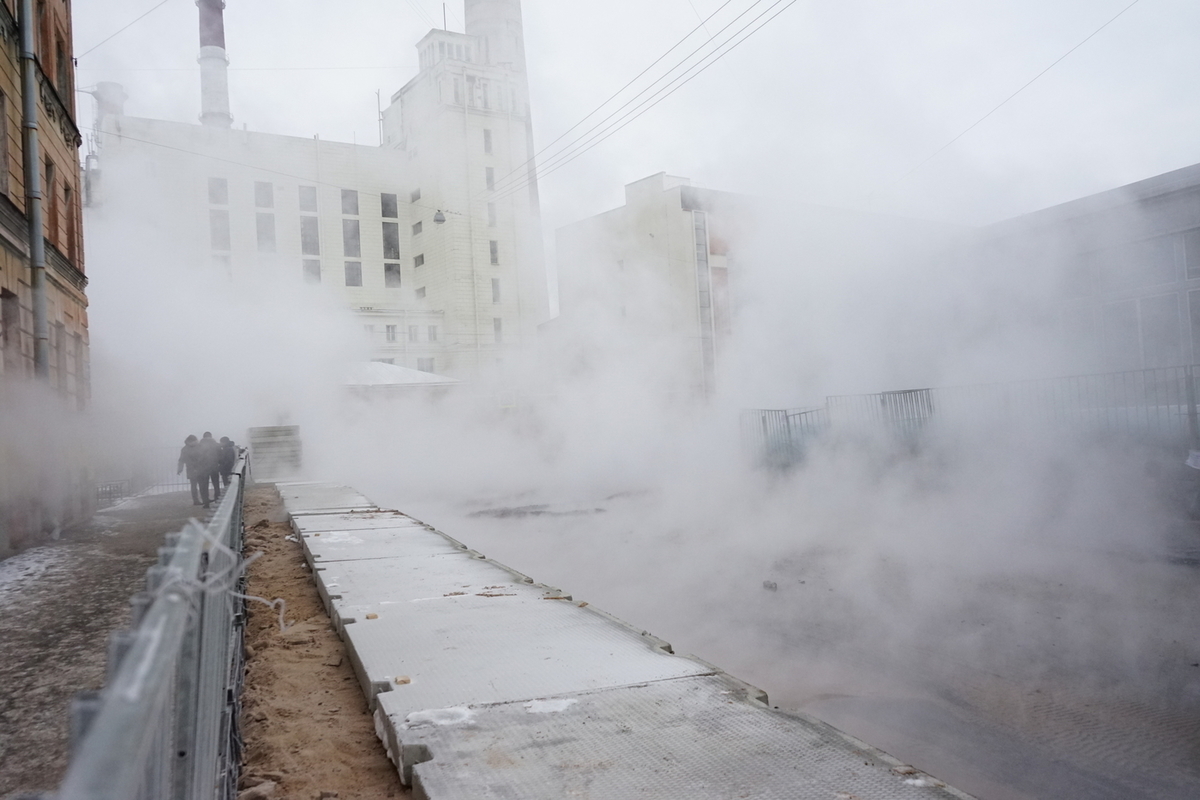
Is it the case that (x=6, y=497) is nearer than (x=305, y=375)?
Yes

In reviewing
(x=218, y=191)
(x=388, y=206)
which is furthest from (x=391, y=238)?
(x=218, y=191)

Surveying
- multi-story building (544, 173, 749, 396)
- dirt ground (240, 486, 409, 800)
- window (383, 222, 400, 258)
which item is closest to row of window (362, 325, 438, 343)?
window (383, 222, 400, 258)

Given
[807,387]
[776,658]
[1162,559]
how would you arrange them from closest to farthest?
[776,658], [1162,559], [807,387]

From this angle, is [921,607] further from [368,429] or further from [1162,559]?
[368,429]

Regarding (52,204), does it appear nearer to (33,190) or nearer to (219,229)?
(33,190)

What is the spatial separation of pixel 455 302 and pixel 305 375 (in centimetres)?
1051

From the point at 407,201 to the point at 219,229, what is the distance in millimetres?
7109

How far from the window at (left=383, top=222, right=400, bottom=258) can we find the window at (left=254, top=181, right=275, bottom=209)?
14.0 feet

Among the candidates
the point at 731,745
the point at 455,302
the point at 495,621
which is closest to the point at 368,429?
the point at 455,302

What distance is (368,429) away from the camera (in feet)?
61.1

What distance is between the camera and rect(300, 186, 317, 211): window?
2983 centimetres

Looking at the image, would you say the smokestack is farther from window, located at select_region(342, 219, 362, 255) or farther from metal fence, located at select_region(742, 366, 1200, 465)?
metal fence, located at select_region(742, 366, 1200, 465)

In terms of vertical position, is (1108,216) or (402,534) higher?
(1108,216)

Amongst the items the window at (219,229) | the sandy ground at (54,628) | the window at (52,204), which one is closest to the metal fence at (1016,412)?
the sandy ground at (54,628)
